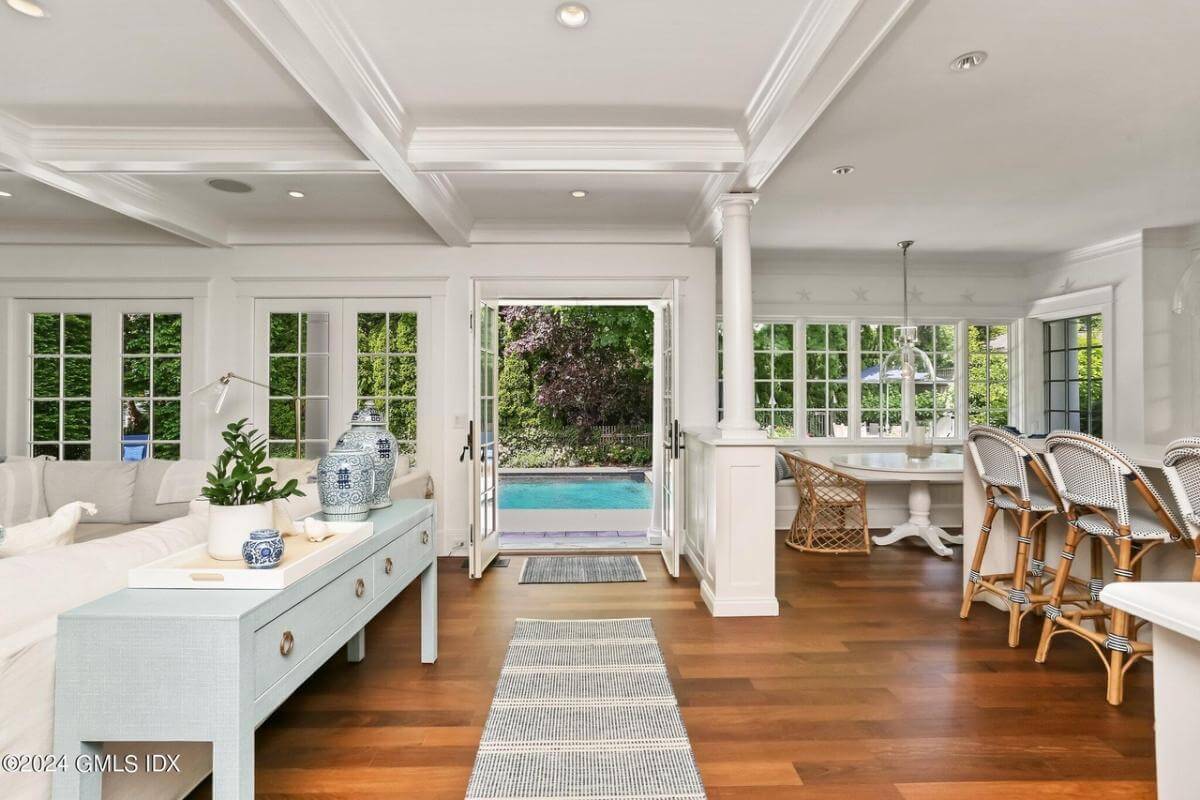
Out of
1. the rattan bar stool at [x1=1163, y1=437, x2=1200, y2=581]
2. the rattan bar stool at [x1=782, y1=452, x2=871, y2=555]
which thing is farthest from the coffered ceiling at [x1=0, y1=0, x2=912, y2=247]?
the rattan bar stool at [x1=782, y1=452, x2=871, y2=555]

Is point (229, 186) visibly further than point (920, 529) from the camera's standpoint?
No

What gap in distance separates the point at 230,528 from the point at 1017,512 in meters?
3.51

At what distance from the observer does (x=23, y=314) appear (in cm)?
500

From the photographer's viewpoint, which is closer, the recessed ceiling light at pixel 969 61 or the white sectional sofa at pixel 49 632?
the white sectional sofa at pixel 49 632


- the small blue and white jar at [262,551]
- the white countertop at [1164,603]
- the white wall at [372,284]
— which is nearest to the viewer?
the white countertop at [1164,603]

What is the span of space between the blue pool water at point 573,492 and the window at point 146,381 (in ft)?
13.5

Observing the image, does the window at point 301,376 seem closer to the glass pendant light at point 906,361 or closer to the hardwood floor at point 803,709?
the hardwood floor at point 803,709

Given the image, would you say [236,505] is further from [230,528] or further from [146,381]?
[146,381]

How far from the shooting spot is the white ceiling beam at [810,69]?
1982mm

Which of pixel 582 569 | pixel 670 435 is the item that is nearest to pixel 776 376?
pixel 670 435

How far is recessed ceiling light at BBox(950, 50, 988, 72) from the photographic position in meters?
2.40

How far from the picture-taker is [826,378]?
613cm

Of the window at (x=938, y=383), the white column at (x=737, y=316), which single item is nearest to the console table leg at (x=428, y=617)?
the white column at (x=737, y=316)

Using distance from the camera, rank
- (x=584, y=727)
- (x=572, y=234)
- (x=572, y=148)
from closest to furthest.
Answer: (x=584, y=727) < (x=572, y=148) < (x=572, y=234)
